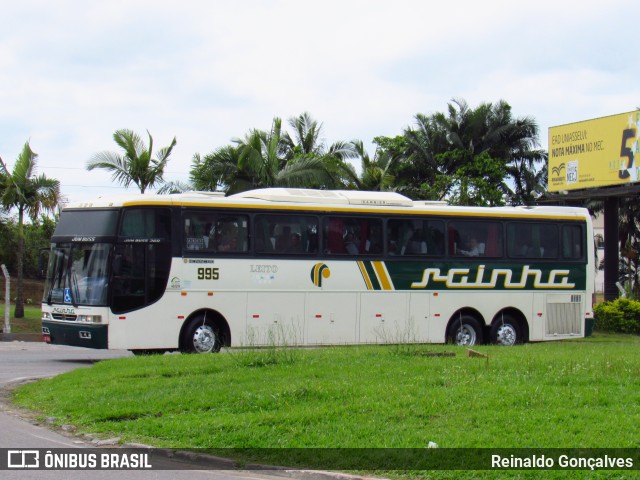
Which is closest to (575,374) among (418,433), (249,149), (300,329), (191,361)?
(418,433)

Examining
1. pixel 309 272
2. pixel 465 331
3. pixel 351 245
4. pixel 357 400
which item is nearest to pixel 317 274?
pixel 309 272

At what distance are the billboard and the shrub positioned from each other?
20.1 ft

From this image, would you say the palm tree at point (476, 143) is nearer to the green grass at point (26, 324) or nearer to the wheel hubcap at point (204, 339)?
the green grass at point (26, 324)

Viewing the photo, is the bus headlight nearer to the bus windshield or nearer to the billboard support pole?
the bus windshield

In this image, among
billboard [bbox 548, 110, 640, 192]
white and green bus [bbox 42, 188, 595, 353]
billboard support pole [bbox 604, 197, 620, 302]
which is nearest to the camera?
white and green bus [bbox 42, 188, 595, 353]

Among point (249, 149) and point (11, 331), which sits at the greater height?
point (249, 149)

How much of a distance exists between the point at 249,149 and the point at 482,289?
1325 centimetres

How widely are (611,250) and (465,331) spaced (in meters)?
17.3

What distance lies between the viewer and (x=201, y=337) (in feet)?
61.1

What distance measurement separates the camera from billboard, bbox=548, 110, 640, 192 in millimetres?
34594

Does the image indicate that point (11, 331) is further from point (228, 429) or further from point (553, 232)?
point (228, 429)

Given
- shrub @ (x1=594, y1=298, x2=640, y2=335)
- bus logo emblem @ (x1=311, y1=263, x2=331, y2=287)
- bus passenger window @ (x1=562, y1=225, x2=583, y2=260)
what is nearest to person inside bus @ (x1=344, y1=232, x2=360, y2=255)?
bus logo emblem @ (x1=311, y1=263, x2=331, y2=287)

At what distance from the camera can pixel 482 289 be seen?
21281mm

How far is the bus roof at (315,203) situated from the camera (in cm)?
1848
